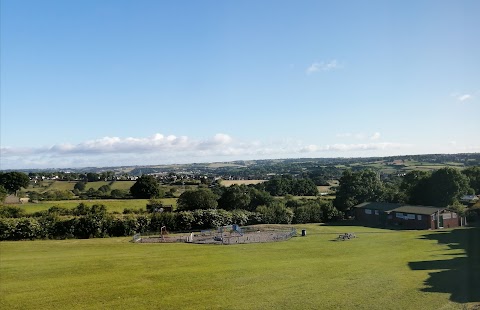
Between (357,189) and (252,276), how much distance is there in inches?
1750

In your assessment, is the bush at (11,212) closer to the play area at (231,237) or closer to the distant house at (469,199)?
the play area at (231,237)

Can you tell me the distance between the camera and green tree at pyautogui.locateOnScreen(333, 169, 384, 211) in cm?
6250

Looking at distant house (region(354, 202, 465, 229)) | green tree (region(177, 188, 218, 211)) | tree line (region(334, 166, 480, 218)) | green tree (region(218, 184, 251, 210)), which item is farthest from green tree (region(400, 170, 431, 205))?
green tree (region(177, 188, 218, 211))

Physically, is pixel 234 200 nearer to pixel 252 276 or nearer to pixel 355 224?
pixel 355 224

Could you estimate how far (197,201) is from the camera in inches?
2477

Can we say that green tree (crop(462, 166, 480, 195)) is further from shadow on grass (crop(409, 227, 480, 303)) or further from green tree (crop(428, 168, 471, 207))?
shadow on grass (crop(409, 227, 480, 303))

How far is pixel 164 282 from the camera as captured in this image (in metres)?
→ 22.2

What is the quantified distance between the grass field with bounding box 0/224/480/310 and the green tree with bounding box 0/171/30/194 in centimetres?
5677

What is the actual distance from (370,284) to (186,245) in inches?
833

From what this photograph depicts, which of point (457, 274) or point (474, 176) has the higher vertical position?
point (474, 176)

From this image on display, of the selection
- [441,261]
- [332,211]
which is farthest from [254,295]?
[332,211]

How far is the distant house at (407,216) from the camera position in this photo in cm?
4831

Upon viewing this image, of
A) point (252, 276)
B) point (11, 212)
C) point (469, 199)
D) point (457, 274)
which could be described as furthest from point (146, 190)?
point (457, 274)

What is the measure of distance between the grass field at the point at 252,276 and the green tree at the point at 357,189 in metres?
26.4
